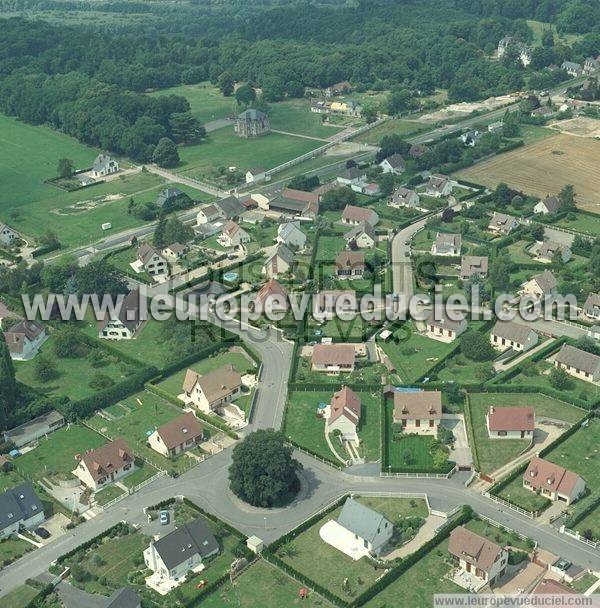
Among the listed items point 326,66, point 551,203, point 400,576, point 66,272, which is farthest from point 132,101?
point 400,576

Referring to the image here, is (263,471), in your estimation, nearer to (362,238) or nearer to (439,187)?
(362,238)

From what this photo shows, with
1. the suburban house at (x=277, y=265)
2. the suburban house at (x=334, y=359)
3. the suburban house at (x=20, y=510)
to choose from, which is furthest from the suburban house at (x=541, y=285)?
the suburban house at (x=20, y=510)

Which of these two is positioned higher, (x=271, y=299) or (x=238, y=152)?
(x=271, y=299)

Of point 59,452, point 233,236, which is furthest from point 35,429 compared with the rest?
point 233,236

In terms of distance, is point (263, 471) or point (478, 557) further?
point (263, 471)

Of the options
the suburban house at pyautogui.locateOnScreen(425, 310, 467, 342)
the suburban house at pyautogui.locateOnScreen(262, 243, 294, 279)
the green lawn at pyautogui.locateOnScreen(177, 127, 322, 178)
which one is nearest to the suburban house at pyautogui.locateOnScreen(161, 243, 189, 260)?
the suburban house at pyautogui.locateOnScreen(262, 243, 294, 279)

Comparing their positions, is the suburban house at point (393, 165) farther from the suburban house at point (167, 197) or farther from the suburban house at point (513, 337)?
the suburban house at point (513, 337)
